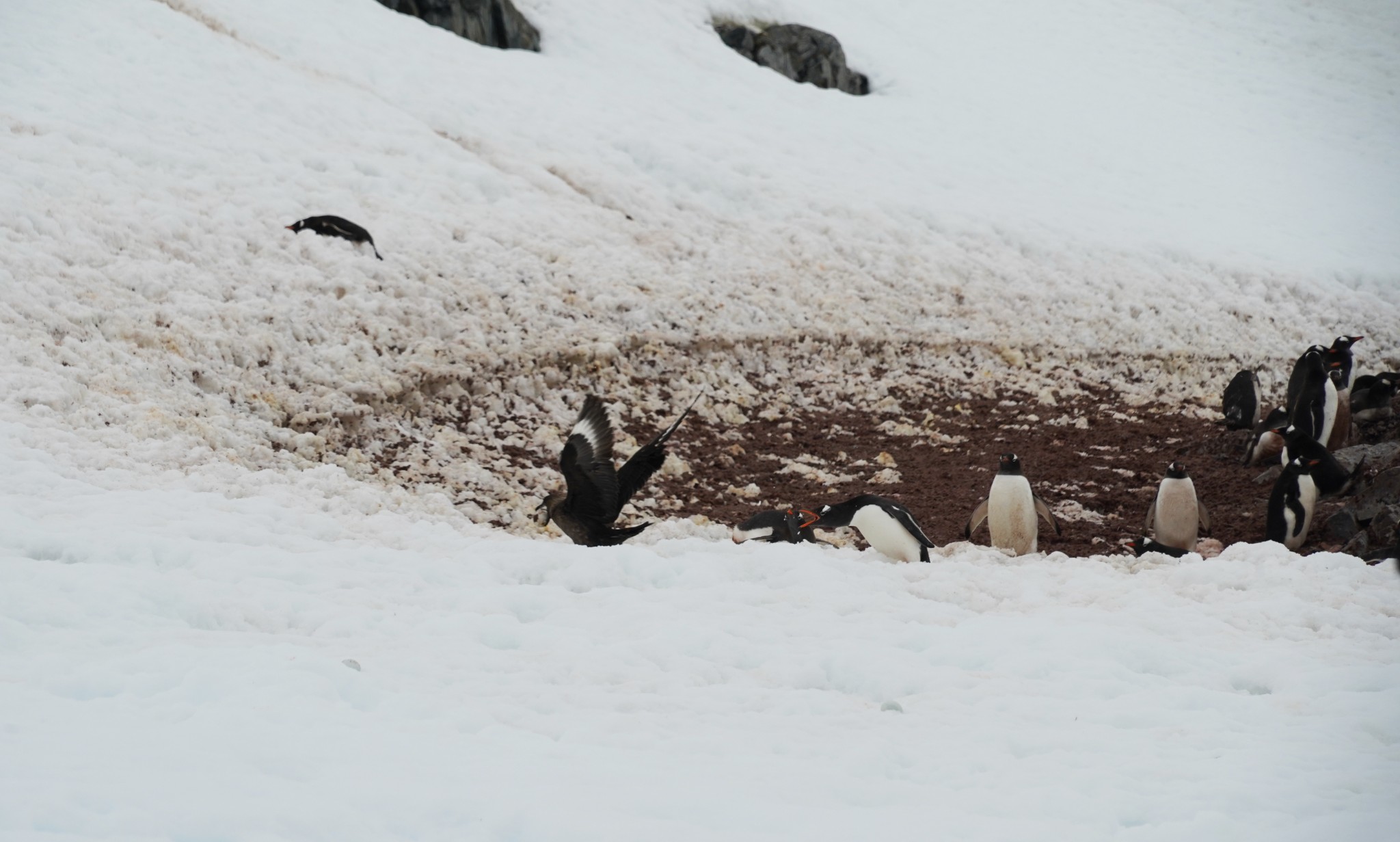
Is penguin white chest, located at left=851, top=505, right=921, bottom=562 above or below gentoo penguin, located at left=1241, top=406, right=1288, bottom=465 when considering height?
below

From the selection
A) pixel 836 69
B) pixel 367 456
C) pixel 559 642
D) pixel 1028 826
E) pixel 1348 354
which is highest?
pixel 836 69

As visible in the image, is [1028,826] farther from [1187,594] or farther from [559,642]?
[1187,594]

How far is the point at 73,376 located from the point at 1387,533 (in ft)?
33.8

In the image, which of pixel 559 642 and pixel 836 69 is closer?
pixel 559 642

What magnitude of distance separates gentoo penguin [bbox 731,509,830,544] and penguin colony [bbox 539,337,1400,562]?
Result: 0.01m

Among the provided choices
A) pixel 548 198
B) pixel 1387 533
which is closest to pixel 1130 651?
pixel 1387 533

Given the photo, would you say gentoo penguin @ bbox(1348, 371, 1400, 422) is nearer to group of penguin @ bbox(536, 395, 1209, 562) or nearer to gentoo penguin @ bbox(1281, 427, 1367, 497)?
gentoo penguin @ bbox(1281, 427, 1367, 497)

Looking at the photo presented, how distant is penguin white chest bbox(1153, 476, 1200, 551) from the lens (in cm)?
946

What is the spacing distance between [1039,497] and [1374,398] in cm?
508

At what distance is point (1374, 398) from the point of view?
41.1 ft

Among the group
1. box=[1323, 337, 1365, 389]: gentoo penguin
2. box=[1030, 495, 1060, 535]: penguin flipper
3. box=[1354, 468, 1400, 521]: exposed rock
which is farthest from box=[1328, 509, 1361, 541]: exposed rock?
box=[1323, 337, 1365, 389]: gentoo penguin

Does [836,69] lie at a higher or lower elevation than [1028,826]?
higher

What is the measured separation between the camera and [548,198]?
1505 cm

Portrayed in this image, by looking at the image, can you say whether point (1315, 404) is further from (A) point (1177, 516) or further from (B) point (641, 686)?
(B) point (641, 686)
